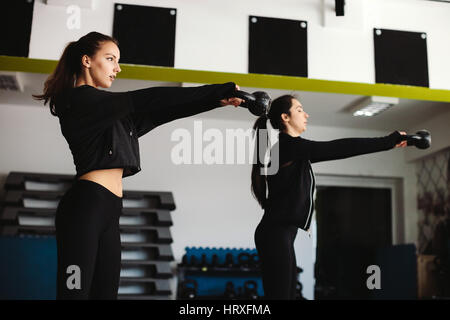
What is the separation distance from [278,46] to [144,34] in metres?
0.91

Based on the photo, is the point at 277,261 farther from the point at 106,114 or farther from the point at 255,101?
the point at 106,114

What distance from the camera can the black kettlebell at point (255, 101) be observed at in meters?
1.74

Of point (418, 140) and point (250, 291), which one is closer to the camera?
point (418, 140)

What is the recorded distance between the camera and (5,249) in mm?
4918

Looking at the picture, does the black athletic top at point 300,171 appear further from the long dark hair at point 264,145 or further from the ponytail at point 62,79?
the ponytail at point 62,79

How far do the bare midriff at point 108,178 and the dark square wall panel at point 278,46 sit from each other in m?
1.78

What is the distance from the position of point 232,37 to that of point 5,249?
3.32m

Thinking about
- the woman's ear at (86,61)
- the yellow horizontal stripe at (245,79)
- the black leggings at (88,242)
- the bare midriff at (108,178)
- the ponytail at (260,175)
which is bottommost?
the black leggings at (88,242)

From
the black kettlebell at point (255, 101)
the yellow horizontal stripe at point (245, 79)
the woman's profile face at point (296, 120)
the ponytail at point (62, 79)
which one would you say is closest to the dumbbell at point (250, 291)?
the yellow horizontal stripe at point (245, 79)

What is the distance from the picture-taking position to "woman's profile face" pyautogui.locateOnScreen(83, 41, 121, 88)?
5.92 feet

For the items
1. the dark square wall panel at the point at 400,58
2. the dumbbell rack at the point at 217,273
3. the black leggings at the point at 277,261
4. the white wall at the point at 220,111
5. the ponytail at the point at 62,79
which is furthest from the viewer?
the dumbbell rack at the point at 217,273

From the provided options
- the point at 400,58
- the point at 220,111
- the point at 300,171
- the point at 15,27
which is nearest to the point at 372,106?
the point at 220,111

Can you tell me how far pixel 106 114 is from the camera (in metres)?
1.67
